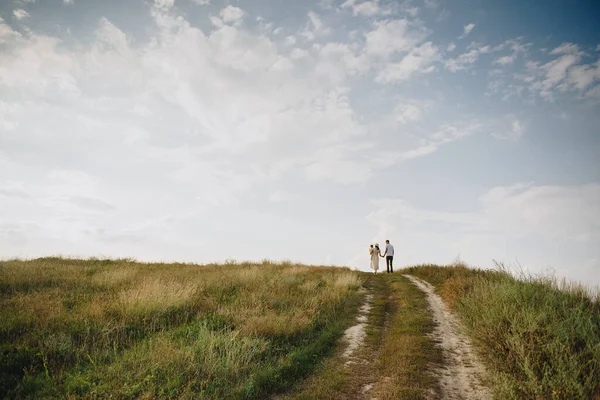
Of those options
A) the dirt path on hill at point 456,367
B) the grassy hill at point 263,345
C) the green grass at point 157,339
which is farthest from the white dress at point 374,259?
the dirt path on hill at point 456,367

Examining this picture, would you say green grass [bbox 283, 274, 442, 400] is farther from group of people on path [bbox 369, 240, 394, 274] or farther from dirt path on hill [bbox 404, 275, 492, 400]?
group of people on path [bbox 369, 240, 394, 274]

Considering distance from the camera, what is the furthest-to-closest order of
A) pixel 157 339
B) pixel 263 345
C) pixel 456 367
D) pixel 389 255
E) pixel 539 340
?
pixel 389 255
pixel 263 345
pixel 157 339
pixel 456 367
pixel 539 340

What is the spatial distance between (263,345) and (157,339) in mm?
2557

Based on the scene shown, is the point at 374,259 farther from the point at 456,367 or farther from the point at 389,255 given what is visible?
the point at 456,367

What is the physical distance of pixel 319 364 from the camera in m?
7.16

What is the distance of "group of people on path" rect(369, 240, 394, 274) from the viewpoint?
2455 centimetres

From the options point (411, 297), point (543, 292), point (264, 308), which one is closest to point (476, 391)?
point (543, 292)

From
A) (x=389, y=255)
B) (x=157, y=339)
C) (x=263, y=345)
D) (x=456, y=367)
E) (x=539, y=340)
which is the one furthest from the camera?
(x=389, y=255)

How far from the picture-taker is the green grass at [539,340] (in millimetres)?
4898

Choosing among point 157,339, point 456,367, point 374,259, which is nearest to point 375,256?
point 374,259

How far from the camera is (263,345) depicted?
24.4 ft

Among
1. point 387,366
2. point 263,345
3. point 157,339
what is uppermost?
point 157,339

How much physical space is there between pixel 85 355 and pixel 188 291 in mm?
4527

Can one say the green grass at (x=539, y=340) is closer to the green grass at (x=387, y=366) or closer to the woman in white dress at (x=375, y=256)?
the green grass at (x=387, y=366)
